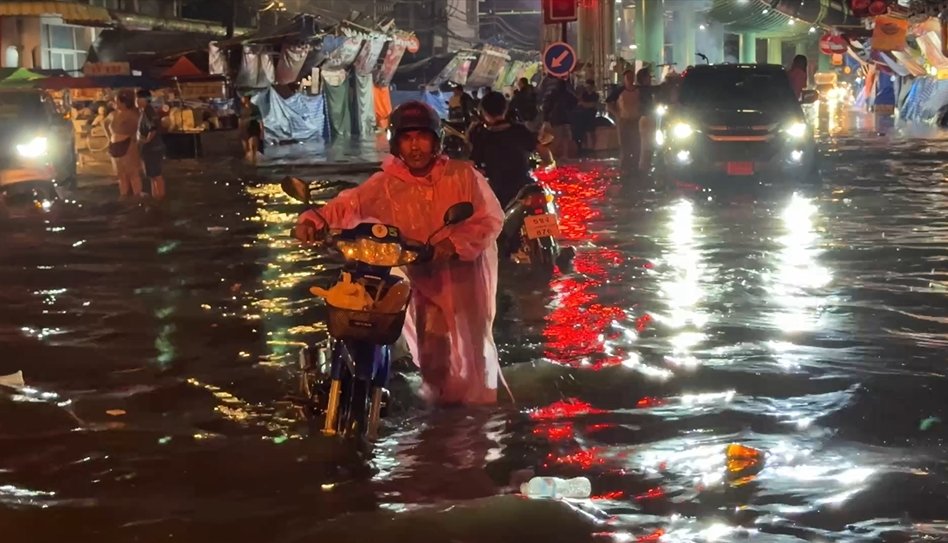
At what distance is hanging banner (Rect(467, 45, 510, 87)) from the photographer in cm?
5150

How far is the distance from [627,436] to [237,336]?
3706 mm

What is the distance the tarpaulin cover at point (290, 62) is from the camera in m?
37.7

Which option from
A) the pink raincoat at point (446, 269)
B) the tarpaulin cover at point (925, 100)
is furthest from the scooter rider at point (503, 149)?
the tarpaulin cover at point (925, 100)

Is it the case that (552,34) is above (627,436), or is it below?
above

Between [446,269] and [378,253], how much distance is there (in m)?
0.88

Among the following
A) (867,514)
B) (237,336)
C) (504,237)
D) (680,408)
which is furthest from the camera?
(504,237)

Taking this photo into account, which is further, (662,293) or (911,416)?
(662,293)

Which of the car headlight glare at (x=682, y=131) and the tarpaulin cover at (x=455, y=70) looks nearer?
the car headlight glare at (x=682, y=131)

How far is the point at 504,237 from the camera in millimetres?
11812

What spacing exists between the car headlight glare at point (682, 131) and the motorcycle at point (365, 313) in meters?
13.2

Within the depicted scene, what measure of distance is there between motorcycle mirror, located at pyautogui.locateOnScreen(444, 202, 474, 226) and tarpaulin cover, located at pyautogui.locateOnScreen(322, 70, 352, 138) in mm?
35937

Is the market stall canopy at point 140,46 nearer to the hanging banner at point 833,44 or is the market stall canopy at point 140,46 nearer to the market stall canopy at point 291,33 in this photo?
the market stall canopy at point 291,33

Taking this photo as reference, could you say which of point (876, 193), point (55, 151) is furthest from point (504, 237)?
point (55, 151)

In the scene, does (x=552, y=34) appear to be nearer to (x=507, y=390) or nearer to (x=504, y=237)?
(x=504, y=237)
